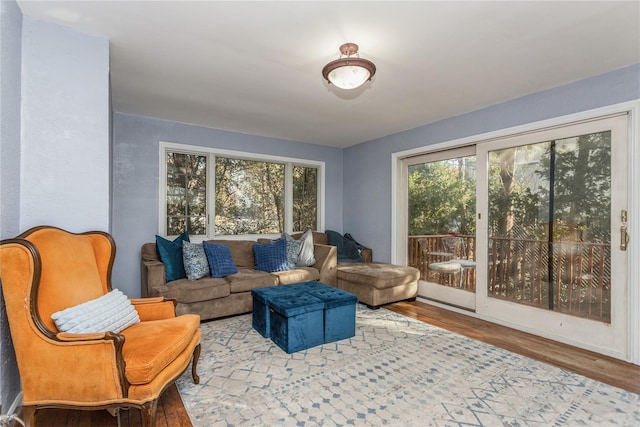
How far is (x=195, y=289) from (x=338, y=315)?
1562 mm

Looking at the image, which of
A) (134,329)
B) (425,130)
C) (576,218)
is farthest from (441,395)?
(425,130)

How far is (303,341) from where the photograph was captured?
2.70 m

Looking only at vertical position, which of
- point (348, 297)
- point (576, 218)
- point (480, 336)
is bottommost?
point (480, 336)

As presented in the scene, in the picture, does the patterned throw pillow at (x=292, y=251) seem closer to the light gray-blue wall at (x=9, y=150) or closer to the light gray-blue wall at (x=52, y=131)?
the light gray-blue wall at (x=52, y=131)

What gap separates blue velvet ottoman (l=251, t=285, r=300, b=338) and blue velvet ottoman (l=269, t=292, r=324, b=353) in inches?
3.7

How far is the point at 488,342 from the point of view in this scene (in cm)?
290

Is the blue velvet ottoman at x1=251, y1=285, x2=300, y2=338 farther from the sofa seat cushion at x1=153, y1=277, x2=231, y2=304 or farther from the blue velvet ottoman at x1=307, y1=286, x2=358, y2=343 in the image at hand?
the sofa seat cushion at x1=153, y1=277, x2=231, y2=304

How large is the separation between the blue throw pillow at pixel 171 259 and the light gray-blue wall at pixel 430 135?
2901 millimetres

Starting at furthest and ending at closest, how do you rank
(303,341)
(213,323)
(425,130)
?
(425,130), (213,323), (303,341)

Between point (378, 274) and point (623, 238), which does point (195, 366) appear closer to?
Answer: point (378, 274)

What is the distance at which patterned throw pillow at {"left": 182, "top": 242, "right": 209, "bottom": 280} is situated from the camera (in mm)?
3463

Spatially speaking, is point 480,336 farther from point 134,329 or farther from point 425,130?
point 134,329

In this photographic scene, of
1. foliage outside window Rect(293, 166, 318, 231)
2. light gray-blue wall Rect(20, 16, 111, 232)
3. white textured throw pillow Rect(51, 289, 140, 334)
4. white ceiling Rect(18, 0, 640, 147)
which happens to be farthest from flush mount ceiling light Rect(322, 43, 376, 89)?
foliage outside window Rect(293, 166, 318, 231)

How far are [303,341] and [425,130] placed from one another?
3183mm
